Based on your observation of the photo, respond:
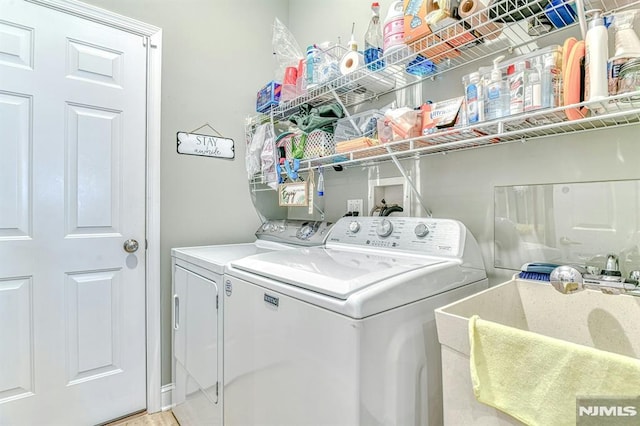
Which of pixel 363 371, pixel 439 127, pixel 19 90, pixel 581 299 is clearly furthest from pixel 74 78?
pixel 581 299

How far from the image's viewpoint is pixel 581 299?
961 millimetres

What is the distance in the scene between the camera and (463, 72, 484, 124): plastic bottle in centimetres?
109

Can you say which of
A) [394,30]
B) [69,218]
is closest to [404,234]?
[394,30]

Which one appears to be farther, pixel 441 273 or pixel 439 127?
pixel 439 127

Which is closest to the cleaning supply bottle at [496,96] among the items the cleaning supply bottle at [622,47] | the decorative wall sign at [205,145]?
the cleaning supply bottle at [622,47]

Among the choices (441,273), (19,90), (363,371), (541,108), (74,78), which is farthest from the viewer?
(74,78)

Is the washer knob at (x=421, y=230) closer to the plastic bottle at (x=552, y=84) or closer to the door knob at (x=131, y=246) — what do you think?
the plastic bottle at (x=552, y=84)

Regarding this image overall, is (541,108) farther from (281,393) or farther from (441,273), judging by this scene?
(281,393)

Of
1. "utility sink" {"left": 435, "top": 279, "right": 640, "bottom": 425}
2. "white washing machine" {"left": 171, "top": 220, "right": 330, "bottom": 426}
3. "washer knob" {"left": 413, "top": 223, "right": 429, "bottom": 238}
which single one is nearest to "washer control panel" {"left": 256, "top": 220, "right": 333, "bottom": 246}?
"white washing machine" {"left": 171, "top": 220, "right": 330, "bottom": 426}

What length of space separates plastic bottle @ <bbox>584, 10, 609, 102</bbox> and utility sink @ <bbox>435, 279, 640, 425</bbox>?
1.84ft

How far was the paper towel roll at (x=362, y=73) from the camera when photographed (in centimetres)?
150

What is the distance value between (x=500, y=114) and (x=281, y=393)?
114 centimetres

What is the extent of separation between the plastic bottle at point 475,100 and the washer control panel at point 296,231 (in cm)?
90

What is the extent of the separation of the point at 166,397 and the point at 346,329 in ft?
5.72
